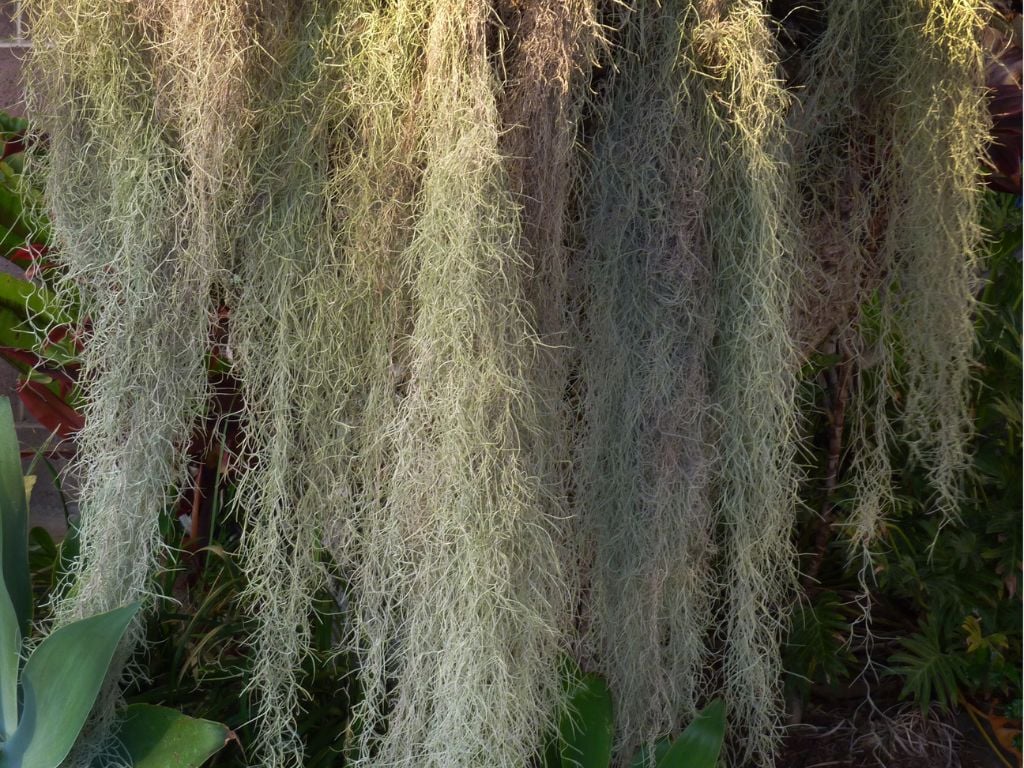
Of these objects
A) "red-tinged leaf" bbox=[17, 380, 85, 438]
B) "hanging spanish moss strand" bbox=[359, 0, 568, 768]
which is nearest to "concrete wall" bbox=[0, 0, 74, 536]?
"red-tinged leaf" bbox=[17, 380, 85, 438]

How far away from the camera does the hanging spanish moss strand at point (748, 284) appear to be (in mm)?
763

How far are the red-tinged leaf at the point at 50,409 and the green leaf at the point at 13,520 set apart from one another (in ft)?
1.25

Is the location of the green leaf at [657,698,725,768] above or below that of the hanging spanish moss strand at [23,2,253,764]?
below

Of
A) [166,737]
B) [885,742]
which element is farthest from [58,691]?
[885,742]

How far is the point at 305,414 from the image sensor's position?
79 cm

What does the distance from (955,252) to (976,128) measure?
113mm

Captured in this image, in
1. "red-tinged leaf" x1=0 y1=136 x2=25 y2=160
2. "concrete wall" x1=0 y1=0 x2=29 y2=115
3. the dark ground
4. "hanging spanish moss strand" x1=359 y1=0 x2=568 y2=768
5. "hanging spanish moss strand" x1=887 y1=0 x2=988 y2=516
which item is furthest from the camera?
"concrete wall" x1=0 y1=0 x2=29 y2=115

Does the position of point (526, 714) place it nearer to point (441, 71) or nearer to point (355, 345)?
point (355, 345)

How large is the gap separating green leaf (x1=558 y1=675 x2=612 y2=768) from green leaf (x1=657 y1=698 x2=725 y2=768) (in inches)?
2.3

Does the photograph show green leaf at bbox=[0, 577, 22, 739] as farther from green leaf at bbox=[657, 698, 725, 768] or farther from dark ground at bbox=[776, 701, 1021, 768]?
dark ground at bbox=[776, 701, 1021, 768]

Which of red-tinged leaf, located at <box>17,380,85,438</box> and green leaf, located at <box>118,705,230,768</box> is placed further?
red-tinged leaf, located at <box>17,380,85,438</box>

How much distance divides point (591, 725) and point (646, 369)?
0.34 meters

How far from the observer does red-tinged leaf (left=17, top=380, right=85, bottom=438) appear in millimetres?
1292

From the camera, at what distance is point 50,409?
131cm
